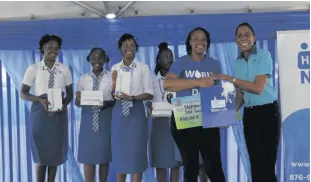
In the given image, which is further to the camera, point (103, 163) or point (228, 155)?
point (228, 155)

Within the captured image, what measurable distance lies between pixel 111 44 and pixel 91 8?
1.25 ft

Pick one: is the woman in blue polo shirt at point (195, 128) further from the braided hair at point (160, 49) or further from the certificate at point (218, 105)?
the braided hair at point (160, 49)

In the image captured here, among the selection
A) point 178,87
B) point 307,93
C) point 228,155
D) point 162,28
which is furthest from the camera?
point 228,155

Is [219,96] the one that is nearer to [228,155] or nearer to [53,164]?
[228,155]

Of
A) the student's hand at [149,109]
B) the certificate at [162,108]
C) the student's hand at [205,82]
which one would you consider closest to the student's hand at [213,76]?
the student's hand at [205,82]

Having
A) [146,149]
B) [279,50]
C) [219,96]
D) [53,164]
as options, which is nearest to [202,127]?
[219,96]

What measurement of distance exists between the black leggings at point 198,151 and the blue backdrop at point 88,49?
4.54 ft

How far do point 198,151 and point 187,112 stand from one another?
264 mm

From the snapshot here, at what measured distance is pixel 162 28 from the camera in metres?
3.92

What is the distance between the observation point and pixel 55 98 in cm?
366

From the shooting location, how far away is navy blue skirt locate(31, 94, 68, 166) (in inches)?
150

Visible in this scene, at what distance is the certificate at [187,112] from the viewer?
2.76 meters

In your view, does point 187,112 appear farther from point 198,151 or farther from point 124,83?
point 124,83

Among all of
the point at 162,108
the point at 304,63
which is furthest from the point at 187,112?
the point at 304,63
